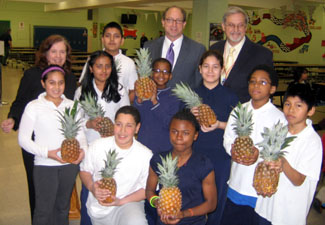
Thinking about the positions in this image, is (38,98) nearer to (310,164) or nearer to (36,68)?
(36,68)

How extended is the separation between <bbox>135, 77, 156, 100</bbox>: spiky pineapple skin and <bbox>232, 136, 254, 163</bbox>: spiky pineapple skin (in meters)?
0.88

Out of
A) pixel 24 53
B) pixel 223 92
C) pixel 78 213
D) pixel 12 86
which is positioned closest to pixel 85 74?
pixel 223 92

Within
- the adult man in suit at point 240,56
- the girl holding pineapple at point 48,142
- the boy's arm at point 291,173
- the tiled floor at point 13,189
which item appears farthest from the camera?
the tiled floor at point 13,189

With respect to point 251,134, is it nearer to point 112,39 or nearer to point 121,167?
point 121,167

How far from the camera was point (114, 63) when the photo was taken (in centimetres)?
322

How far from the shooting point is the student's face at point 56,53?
10.2 feet

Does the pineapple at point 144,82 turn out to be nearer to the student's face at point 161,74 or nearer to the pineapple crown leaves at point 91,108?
the student's face at point 161,74

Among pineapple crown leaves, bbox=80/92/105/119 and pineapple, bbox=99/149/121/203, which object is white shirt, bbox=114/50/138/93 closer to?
pineapple crown leaves, bbox=80/92/105/119

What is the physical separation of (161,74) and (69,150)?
1040 millimetres

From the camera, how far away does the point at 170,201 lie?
6.98 ft

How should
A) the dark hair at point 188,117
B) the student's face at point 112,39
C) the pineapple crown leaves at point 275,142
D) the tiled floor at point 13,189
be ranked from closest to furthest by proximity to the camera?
the pineapple crown leaves at point 275,142, the dark hair at point 188,117, the student's face at point 112,39, the tiled floor at point 13,189

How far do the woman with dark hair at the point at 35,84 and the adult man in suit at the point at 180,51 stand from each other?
3.44 ft

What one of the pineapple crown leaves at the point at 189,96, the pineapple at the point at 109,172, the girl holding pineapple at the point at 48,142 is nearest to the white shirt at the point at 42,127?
the girl holding pineapple at the point at 48,142

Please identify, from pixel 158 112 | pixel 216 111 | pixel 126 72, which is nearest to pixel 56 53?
pixel 126 72
